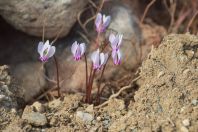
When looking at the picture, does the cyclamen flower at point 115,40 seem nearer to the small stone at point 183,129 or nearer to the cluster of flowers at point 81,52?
the cluster of flowers at point 81,52

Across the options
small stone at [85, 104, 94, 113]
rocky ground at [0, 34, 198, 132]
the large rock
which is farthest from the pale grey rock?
small stone at [85, 104, 94, 113]

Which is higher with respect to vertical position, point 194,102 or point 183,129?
point 194,102

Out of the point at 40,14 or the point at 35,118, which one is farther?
the point at 40,14

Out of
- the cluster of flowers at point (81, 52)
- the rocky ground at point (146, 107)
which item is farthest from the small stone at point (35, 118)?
the cluster of flowers at point (81, 52)

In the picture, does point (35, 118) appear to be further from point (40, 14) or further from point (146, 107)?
point (40, 14)

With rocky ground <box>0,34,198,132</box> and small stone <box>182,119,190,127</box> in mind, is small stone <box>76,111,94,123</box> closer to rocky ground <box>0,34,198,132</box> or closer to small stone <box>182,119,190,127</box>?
rocky ground <box>0,34,198,132</box>

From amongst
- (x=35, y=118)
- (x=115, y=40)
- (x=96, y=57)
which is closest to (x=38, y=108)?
(x=35, y=118)
